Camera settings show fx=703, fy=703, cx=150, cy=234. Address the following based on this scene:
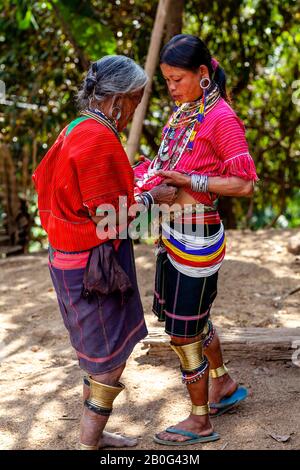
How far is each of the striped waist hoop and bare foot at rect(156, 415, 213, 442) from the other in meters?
0.68

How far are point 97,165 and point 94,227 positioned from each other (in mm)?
251

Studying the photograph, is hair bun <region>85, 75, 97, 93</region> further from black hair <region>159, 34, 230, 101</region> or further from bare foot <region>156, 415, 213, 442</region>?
bare foot <region>156, 415, 213, 442</region>

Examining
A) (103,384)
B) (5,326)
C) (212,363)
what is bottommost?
(5,326)

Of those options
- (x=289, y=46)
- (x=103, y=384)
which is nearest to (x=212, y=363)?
(x=103, y=384)

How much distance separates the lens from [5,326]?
507 centimetres

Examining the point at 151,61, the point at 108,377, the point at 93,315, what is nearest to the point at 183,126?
the point at 93,315

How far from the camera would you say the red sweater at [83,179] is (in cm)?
Answer: 259

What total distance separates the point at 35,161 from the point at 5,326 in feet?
11.4

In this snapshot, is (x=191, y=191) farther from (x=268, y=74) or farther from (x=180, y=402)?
(x=268, y=74)

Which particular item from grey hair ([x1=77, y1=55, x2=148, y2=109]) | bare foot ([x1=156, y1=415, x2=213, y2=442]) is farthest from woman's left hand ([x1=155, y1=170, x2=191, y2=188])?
bare foot ([x1=156, y1=415, x2=213, y2=442])

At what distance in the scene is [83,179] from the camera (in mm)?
2594

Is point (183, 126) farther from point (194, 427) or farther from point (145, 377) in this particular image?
point (145, 377)

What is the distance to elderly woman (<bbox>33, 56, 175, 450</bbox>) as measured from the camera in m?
2.61

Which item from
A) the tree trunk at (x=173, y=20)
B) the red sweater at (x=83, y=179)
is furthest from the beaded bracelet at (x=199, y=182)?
the tree trunk at (x=173, y=20)
